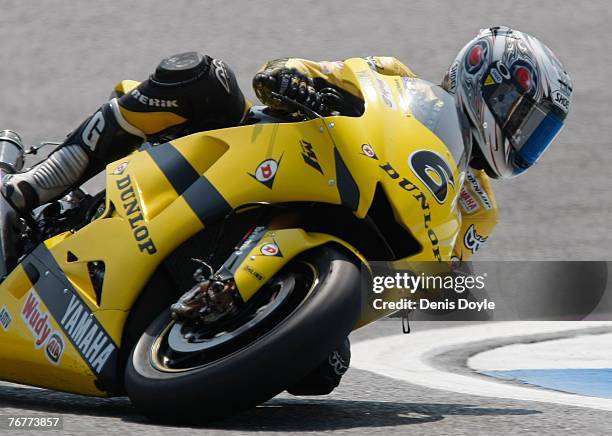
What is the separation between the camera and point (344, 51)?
35.4 ft

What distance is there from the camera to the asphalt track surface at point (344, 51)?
867 centimetres

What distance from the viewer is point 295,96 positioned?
371 centimetres

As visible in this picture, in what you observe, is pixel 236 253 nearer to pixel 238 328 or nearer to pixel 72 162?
pixel 238 328

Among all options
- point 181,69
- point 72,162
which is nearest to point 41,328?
point 72,162

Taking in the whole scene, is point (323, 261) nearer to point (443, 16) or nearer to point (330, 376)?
point (330, 376)

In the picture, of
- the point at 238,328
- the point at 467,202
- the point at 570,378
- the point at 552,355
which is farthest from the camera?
the point at 552,355

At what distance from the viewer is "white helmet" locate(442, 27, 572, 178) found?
12.8 feet

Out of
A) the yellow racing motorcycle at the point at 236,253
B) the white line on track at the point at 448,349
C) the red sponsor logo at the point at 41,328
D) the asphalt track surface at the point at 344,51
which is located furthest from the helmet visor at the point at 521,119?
the asphalt track surface at the point at 344,51

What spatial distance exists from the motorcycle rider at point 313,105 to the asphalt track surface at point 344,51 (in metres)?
3.17

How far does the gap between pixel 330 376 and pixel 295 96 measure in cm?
101

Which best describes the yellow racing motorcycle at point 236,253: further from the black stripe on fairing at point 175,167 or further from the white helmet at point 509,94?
the white helmet at point 509,94

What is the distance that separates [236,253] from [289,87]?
608 millimetres

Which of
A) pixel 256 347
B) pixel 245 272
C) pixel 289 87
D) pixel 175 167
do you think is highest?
pixel 289 87

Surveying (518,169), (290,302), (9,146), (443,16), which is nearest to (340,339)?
(290,302)
